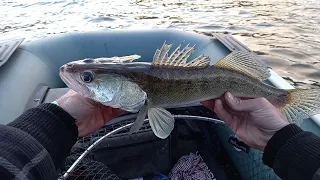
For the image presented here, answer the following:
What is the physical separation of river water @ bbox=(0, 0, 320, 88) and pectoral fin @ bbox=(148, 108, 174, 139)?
4.23 metres

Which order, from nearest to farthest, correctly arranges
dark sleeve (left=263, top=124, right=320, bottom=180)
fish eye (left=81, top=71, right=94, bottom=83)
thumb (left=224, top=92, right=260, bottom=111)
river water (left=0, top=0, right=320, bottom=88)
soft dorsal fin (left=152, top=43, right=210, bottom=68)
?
dark sleeve (left=263, top=124, right=320, bottom=180) < fish eye (left=81, top=71, right=94, bottom=83) < soft dorsal fin (left=152, top=43, right=210, bottom=68) < thumb (left=224, top=92, right=260, bottom=111) < river water (left=0, top=0, right=320, bottom=88)

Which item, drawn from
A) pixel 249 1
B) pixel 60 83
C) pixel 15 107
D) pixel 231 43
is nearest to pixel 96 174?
pixel 15 107

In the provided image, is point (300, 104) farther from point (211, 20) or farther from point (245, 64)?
point (211, 20)

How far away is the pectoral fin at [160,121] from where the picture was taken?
2.21 metres

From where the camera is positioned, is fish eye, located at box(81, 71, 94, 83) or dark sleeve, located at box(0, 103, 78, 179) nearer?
dark sleeve, located at box(0, 103, 78, 179)

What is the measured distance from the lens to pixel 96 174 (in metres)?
2.97

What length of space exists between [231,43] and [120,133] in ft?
6.73

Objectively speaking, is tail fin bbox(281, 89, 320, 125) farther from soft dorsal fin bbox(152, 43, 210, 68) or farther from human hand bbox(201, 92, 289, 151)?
soft dorsal fin bbox(152, 43, 210, 68)

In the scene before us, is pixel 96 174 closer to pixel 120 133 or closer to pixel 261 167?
pixel 120 133

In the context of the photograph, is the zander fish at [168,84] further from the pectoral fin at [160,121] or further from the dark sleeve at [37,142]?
the dark sleeve at [37,142]

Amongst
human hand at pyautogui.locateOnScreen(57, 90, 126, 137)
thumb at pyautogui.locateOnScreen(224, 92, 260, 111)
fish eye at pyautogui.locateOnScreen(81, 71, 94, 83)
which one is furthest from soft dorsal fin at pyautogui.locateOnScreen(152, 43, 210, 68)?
human hand at pyautogui.locateOnScreen(57, 90, 126, 137)

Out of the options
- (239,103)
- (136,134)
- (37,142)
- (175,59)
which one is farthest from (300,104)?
(37,142)

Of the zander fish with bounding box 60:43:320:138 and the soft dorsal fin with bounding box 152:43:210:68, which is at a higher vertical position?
the soft dorsal fin with bounding box 152:43:210:68

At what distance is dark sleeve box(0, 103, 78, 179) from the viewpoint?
1.67 metres
